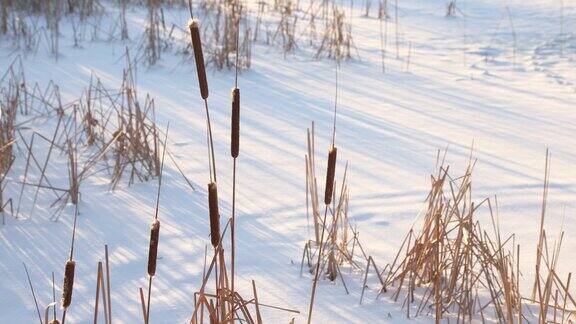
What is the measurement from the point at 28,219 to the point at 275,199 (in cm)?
85

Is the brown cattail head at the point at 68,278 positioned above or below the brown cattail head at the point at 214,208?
below

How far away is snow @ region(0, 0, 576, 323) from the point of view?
2.05 meters

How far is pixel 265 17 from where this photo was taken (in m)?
5.95

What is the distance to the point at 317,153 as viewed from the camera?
3.29m

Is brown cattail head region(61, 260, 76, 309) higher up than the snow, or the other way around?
brown cattail head region(61, 260, 76, 309)

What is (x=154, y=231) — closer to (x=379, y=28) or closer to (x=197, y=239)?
(x=197, y=239)

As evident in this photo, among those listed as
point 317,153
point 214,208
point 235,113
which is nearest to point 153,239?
point 214,208

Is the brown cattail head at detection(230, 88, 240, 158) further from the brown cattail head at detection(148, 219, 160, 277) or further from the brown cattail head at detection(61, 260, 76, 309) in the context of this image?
the brown cattail head at detection(61, 260, 76, 309)

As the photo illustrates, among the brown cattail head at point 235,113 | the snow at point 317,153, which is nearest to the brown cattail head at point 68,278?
the brown cattail head at point 235,113

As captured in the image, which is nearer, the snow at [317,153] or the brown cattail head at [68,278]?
the brown cattail head at [68,278]

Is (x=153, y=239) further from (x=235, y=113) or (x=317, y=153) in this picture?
(x=317, y=153)

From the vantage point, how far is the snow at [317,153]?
2.05 meters

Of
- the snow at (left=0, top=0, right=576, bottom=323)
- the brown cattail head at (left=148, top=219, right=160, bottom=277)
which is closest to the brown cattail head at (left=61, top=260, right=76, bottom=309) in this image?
the brown cattail head at (left=148, top=219, right=160, bottom=277)

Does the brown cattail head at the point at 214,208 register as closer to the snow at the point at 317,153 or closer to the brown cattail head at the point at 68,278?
the brown cattail head at the point at 68,278
